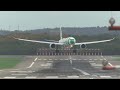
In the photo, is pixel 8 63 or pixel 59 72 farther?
pixel 8 63

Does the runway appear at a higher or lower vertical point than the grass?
lower

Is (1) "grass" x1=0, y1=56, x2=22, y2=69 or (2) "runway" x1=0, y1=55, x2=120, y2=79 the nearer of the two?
(2) "runway" x1=0, y1=55, x2=120, y2=79

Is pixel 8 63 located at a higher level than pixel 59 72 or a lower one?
higher

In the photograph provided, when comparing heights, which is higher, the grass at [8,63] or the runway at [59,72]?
the grass at [8,63]

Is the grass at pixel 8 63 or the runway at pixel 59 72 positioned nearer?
the runway at pixel 59 72

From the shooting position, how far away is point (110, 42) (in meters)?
52.0
